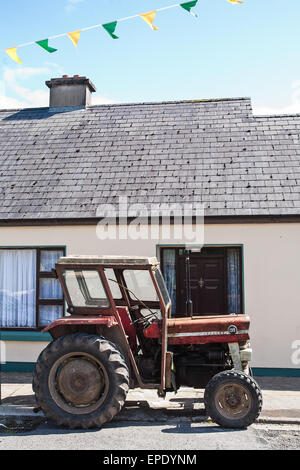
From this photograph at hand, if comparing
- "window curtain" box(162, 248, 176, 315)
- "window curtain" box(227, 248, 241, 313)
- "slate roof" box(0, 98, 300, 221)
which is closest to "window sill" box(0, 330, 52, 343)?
"slate roof" box(0, 98, 300, 221)

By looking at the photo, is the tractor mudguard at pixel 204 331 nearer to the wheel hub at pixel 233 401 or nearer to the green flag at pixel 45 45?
the wheel hub at pixel 233 401

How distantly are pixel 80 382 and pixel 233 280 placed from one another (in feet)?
14.1

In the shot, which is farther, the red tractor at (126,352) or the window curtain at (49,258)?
the window curtain at (49,258)

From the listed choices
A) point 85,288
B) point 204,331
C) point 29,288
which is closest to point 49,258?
point 29,288

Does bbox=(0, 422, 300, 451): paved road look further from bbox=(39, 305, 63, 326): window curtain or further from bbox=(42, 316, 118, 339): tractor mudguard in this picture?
bbox=(39, 305, 63, 326): window curtain

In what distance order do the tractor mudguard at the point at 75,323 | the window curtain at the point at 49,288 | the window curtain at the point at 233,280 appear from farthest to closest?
the window curtain at the point at 49,288, the window curtain at the point at 233,280, the tractor mudguard at the point at 75,323

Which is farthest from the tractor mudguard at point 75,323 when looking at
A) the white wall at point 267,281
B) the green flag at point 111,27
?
the green flag at point 111,27

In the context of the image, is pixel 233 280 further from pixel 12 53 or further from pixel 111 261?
pixel 12 53

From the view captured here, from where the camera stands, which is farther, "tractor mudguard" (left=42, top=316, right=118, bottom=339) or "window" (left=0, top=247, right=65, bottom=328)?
"window" (left=0, top=247, right=65, bottom=328)

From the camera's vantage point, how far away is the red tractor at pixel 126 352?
19.7 ft

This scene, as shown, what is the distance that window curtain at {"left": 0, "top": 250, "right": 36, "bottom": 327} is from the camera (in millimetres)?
9820

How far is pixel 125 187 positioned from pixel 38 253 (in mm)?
2205

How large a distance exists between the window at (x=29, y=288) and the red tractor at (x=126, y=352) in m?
3.23

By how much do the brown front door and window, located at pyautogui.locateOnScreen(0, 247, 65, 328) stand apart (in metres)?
2.39
